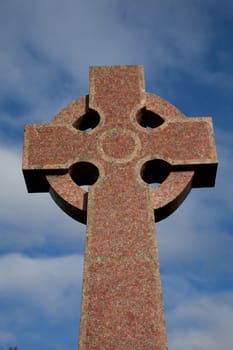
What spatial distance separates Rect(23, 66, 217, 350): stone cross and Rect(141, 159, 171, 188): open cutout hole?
0.06 feet

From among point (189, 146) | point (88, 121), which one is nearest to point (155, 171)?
point (189, 146)

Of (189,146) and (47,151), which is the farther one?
(47,151)

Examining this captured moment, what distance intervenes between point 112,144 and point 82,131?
623mm

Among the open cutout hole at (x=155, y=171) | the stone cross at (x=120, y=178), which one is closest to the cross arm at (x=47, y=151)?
the stone cross at (x=120, y=178)

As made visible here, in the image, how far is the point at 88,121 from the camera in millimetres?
9609

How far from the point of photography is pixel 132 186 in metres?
8.43

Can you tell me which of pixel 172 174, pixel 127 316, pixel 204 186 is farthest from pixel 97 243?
pixel 204 186

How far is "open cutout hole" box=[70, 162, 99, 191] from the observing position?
8.83m

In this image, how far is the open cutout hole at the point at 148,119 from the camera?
30.7ft

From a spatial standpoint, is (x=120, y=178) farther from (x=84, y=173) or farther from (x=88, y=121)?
(x=88, y=121)

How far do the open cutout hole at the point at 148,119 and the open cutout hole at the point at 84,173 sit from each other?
4.15 feet

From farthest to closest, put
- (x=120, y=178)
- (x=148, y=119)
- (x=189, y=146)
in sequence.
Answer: (x=148, y=119), (x=189, y=146), (x=120, y=178)

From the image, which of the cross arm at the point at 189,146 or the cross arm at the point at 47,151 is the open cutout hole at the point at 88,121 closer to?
the cross arm at the point at 47,151

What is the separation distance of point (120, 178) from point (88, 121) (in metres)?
1.58
